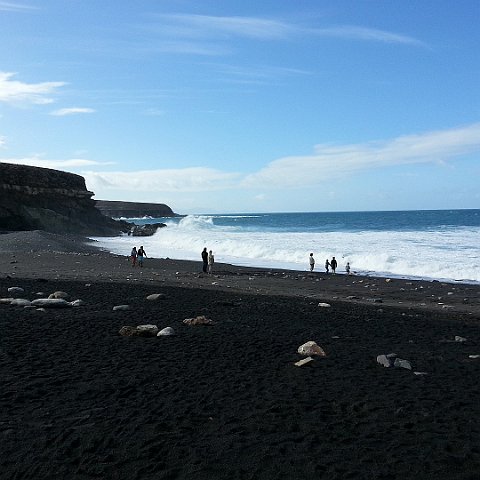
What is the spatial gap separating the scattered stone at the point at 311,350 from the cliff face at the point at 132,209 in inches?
5741

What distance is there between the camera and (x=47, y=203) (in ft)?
209

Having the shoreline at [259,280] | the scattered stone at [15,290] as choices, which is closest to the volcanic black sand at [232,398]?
the scattered stone at [15,290]

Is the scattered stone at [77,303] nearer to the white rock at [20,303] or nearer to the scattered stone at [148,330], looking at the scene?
the white rock at [20,303]

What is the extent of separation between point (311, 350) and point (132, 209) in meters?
166

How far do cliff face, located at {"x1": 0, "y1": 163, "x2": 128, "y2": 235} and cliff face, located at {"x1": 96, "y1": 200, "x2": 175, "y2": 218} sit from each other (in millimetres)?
79168

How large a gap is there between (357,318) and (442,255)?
26167 millimetres

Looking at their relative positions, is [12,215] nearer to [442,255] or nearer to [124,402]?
[442,255]

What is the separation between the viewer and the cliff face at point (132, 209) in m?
158

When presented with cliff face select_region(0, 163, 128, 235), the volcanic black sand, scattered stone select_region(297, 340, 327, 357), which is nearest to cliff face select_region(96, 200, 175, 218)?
cliff face select_region(0, 163, 128, 235)

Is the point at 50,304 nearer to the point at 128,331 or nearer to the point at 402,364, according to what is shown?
the point at 128,331

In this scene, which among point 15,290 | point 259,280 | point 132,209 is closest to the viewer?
point 15,290

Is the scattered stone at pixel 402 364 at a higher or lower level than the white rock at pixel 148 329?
lower

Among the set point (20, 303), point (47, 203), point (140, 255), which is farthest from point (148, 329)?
point (47, 203)

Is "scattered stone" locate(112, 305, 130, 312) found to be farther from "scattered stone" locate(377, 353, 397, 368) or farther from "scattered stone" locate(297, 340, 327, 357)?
"scattered stone" locate(377, 353, 397, 368)
